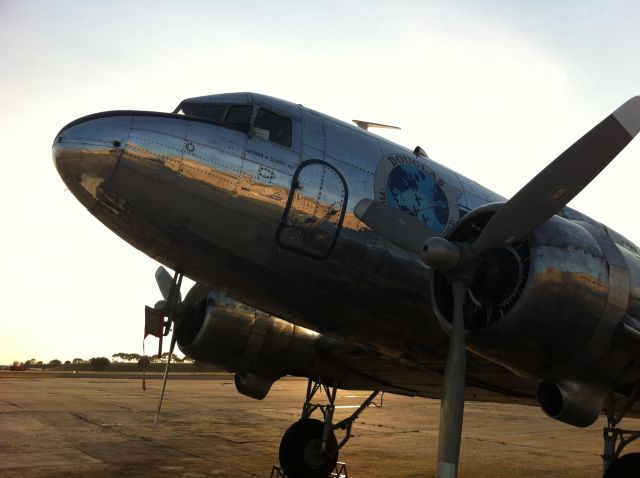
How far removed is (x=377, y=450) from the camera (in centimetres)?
1594

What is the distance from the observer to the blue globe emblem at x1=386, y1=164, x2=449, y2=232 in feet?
28.7

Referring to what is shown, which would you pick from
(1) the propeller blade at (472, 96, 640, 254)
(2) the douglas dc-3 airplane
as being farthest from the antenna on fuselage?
(1) the propeller blade at (472, 96, 640, 254)

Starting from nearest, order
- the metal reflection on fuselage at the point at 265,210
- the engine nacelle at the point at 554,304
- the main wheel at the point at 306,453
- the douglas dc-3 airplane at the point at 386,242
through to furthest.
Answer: the engine nacelle at the point at 554,304
the douglas dc-3 airplane at the point at 386,242
the metal reflection on fuselage at the point at 265,210
the main wheel at the point at 306,453

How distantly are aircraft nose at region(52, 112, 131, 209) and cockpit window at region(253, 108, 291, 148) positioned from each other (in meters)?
1.71

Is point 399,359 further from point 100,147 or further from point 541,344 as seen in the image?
point 100,147

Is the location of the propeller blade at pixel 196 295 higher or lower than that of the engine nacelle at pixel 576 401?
higher

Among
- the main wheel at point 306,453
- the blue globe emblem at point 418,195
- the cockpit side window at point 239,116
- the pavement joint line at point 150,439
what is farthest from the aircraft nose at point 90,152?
the pavement joint line at point 150,439

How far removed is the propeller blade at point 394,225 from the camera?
7.67 meters

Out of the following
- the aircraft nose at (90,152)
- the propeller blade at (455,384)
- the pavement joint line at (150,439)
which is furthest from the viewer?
the pavement joint line at (150,439)

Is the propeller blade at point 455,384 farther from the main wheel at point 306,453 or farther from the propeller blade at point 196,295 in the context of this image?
the propeller blade at point 196,295

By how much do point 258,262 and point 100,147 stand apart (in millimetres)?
2331

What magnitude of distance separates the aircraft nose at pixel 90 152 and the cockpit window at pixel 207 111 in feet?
4.19

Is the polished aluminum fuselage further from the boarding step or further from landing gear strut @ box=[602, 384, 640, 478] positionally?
the boarding step

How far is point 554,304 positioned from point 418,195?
9.25 feet
